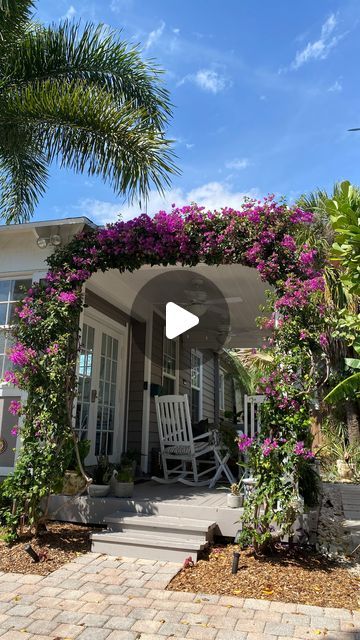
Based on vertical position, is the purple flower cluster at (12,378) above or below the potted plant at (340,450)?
above

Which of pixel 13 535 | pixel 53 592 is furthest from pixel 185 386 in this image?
pixel 53 592

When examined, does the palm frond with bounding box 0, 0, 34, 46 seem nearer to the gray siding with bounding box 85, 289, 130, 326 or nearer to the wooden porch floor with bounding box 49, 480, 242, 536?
the gray siding with bounding box 85, 289, 130, 326

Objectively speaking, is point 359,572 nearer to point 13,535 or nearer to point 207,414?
point 13,535

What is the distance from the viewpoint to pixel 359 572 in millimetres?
3773

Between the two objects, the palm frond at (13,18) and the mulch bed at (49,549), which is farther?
the palm frond at (13,18)

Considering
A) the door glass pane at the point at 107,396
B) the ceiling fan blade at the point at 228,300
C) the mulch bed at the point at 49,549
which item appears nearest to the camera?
the mulch bed at the point at 49,549

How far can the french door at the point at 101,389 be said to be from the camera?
6547 mm

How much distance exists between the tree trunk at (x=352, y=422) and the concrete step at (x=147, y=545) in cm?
754

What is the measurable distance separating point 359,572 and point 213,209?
367 centimetres

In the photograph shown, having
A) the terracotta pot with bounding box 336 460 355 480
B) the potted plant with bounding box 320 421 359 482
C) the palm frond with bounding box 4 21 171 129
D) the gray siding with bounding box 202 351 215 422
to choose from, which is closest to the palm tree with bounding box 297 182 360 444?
the potted plant with bounding box 320 421 359 482

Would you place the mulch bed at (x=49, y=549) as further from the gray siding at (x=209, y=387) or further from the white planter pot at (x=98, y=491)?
the gray siding at (x=209, y=387)
